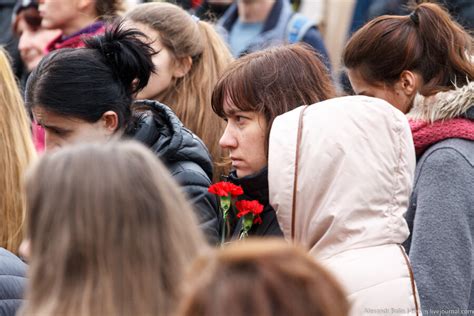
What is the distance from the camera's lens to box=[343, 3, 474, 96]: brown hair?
3.61 meters

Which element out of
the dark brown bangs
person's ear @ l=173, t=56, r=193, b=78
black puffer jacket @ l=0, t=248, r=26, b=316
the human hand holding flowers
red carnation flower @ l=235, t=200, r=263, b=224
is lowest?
person's ear @ l=173, t=56, r=193, b=78

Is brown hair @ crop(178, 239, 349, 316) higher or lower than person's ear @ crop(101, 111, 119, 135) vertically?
higher

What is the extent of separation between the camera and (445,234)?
3270 mm

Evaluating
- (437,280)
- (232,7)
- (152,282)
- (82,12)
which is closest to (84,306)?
(152,282)

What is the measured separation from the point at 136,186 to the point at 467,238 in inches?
69.7

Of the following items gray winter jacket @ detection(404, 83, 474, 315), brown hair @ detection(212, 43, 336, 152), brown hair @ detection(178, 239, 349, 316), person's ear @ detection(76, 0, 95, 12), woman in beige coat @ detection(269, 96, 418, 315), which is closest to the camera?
brown hair @ detection(178, 239, 349, 316)

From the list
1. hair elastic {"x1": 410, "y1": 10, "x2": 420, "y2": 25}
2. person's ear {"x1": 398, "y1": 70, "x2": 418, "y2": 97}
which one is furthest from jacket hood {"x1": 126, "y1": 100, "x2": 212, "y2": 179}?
hair elastic {"x1": 410, "y1": 10, "x2": 420, "y2": 25}

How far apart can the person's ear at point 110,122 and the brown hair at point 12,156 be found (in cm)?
51

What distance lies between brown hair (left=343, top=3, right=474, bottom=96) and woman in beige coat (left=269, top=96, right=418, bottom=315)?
81 cm

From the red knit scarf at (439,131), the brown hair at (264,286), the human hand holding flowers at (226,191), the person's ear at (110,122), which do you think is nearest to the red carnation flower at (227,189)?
the human hand holding flowers at (226,191)

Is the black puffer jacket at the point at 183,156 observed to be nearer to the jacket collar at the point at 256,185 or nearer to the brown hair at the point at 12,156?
the jacket collar at the point at 256,185

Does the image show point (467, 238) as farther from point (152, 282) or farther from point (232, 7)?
point (232, 7)

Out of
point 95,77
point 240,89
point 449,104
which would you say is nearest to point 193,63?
point 95,77

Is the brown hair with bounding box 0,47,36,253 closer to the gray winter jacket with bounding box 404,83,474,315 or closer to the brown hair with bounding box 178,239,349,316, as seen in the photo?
the gray winter jacket with bounding box 404,83,474,315
